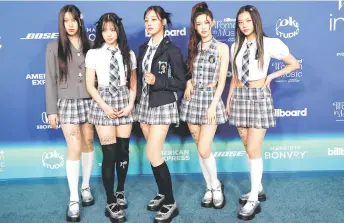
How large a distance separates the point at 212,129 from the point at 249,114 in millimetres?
309

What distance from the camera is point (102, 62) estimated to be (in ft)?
9.53

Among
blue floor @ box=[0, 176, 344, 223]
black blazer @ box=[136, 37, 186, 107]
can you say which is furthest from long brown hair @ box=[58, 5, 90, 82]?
blue floor @ box=[0, 176, 344, 223]

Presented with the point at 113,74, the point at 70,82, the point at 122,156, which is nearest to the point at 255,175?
the point at 122,156

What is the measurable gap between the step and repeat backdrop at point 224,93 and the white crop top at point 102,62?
2.81 feet

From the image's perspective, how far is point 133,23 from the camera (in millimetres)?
3723

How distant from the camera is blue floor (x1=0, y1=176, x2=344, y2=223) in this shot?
3107 millimetres

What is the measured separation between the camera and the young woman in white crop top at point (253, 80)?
2932mm

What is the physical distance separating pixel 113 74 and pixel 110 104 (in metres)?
0.22

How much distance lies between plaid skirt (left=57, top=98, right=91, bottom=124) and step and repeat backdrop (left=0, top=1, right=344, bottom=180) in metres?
0.86

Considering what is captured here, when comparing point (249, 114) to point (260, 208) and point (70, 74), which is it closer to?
point (260, 208)

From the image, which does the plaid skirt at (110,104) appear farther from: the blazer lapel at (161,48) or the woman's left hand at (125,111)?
the blazer lapel at (161,48)

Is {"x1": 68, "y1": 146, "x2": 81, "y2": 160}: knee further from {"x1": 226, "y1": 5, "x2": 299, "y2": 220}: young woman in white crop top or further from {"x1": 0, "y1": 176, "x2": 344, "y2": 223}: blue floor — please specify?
{"x1": 226, "y1": 5, "x2": 299, "y2": 220}: young woman in white crop top

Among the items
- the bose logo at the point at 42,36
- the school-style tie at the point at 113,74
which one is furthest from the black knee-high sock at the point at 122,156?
the bose logo at the point at 42,36

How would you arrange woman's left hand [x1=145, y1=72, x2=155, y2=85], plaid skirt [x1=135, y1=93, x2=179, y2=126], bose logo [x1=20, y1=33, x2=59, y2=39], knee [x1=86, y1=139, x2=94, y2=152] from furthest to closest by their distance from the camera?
bose logo [x1=20, y1=33, x2=59, y2=39], knee [x1=86, y1=139, x2=94, y2=152], plaid skirt [x1=135, y1=93, x2=179, y2=126], woman's left hand [x1=145, y1=72, x2=155, y2=85]
